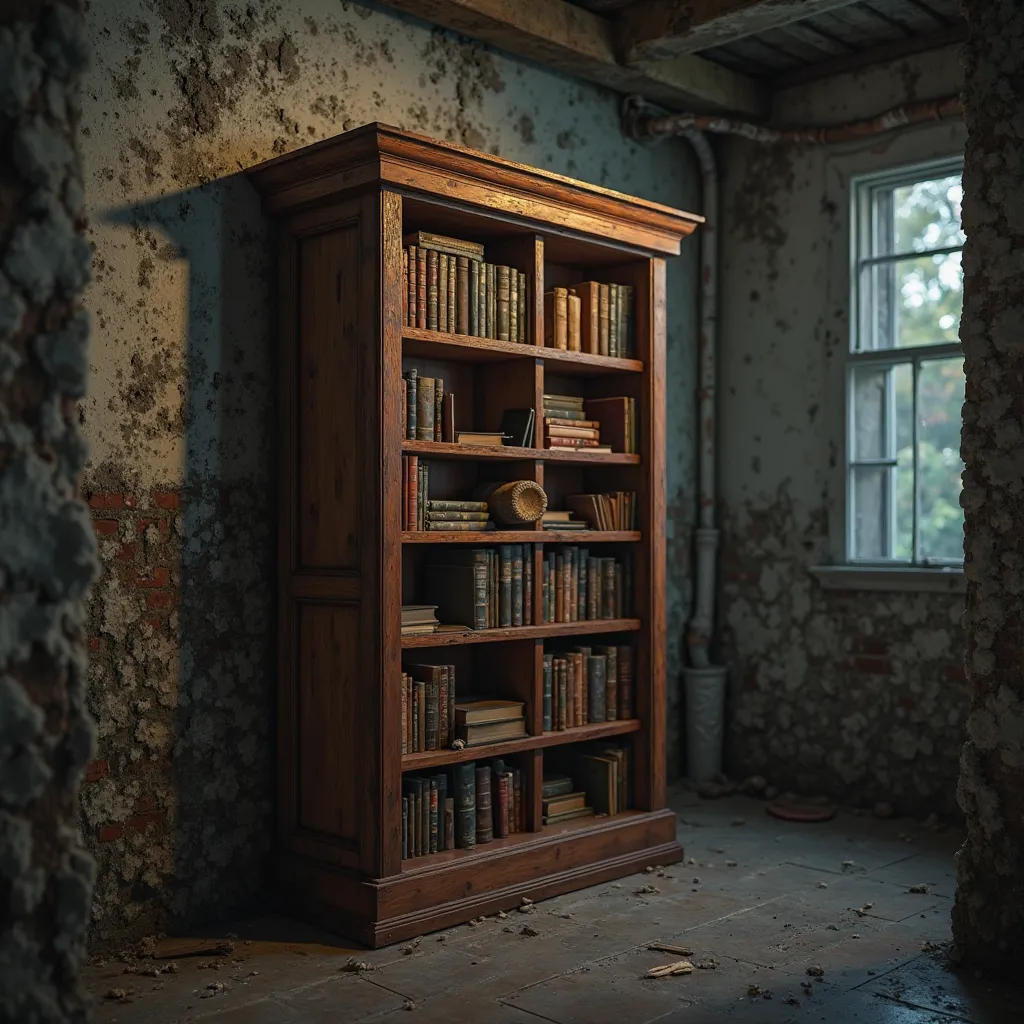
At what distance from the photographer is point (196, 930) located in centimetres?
366

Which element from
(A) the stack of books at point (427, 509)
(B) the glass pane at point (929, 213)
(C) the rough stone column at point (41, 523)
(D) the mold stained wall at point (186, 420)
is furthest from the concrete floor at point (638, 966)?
(B) the glass pane at point (929, 213)

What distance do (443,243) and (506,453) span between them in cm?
76

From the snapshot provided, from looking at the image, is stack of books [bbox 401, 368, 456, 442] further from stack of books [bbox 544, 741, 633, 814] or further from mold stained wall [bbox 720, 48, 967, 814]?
mold stained wall [bbox 720, 48, 967, 814]

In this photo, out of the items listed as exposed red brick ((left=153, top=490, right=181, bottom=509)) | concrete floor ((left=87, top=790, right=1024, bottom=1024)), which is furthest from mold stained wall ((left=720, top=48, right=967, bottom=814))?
exposed red brick ((left=153, top=490, right=181, bottom=509))

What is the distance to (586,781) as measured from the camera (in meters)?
4.46

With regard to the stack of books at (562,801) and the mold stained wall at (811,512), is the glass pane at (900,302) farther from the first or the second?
the stack of books at (562,801)

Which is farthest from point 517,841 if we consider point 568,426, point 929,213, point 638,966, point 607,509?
point 929,213

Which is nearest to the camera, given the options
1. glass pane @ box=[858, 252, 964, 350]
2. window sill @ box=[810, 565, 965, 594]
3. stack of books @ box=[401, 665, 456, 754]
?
stack of books @ box=[401, 665, 456, 754]

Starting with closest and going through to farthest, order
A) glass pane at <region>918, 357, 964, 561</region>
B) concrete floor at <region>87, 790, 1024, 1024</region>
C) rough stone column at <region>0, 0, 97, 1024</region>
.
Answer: rough stone column at <region>0, 0, 97, 1024</region> < concrete floor at <region>87, 790, 1024, 1024</region> < glass pane at <region>918, 357, 964, 561</region>

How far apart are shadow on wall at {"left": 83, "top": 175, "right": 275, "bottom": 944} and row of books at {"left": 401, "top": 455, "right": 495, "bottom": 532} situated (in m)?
0.52

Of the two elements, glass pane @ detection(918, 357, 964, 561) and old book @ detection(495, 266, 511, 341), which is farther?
glass pane @ detection(918, 357, 964, 561)

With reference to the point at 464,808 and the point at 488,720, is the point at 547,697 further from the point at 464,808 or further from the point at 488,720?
the point at 464,808

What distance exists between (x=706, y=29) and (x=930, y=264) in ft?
5.05

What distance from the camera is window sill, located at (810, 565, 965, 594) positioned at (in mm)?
4887
